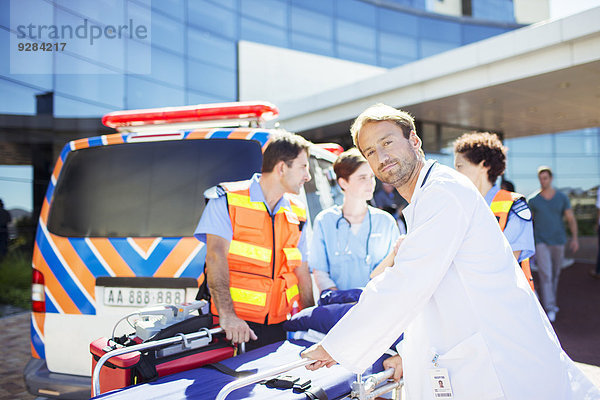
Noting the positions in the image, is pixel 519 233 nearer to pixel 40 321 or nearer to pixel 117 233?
pixel 117 233

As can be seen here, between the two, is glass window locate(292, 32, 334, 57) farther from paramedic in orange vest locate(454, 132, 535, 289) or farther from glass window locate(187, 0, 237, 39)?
paramedic in orange vest locate(454, 132, 535, 289)

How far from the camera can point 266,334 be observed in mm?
2611

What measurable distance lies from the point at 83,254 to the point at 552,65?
27.0 ft

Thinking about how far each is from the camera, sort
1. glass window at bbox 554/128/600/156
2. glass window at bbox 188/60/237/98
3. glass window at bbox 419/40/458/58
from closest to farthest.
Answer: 1. glass window at bbox 188/60/237/98
2. glass window at bbox 419/40/458/58
3. glass window at bbox 554/128/600/156

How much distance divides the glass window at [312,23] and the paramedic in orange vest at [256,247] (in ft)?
71.0

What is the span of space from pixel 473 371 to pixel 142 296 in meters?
1.98

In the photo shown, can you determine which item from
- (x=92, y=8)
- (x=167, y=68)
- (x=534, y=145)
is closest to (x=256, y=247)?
(x=92, y=8)

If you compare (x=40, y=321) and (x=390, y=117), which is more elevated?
(x=390, y=117)

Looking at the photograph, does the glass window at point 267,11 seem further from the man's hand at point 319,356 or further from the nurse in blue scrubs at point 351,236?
the man's hand at point 319,356

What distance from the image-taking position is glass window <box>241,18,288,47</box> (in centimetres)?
2105

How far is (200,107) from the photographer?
129 inches

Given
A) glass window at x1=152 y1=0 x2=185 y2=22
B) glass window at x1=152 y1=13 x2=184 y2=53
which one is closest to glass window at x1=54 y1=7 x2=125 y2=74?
glass window at x1=152 y1=13 x2=184 y2=53

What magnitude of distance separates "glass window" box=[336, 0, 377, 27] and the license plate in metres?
24.2

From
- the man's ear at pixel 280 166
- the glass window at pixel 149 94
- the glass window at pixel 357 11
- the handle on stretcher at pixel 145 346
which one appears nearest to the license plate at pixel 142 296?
the handle on stretcher at pixel 145 346
